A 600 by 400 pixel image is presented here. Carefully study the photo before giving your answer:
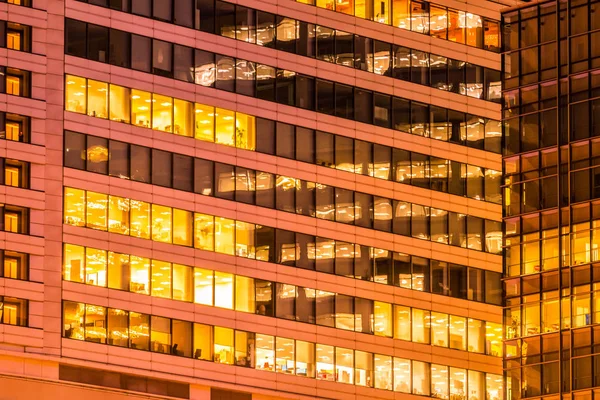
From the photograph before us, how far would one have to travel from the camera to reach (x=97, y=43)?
121188 mm

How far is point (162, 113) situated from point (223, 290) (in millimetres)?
10025

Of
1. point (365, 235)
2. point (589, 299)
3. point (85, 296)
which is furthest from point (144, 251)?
point (589, 299)

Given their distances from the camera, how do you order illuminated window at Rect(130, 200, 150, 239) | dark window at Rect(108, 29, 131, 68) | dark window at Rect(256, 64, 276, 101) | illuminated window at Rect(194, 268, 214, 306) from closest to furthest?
illuminated window at Rect(130, 200, 150, 239) < dark window at Rect(108, 29, 131, 68) < illuminated window at Rect(194, 268, 214, 306) < dark window at Rect(256, 64, 276, 101)

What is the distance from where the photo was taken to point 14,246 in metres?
117

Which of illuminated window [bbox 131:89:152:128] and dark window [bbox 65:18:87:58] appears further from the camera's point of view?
illuminated window [bbox 131:89:152:128]

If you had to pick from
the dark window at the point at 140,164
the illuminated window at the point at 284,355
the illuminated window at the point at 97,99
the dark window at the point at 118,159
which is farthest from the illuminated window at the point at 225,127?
the illuminated window at the point at 284,355

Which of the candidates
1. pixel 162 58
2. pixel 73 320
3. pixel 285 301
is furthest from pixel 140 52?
pixel 285 301

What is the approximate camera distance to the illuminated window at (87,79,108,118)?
396 ft

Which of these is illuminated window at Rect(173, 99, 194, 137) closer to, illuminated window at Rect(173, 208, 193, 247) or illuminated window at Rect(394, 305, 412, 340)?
illuminated window at Rect(173, 208, 193, 247)

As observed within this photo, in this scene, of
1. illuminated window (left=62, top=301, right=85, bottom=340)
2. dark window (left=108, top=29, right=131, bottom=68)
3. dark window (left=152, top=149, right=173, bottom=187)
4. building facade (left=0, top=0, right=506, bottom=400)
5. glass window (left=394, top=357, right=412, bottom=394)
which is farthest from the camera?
glass window (left=394, top=357, right=412, bottom=394)

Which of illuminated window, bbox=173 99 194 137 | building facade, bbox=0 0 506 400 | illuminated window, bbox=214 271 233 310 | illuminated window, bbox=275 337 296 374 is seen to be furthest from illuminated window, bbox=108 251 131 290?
illuminated window, bbox=275 337 296 374

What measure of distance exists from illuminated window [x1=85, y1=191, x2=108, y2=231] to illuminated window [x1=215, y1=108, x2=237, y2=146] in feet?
28.0

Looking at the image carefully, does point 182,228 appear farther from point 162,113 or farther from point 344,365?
point 344,365

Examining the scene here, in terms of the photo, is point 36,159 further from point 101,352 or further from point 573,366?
point 573,366
